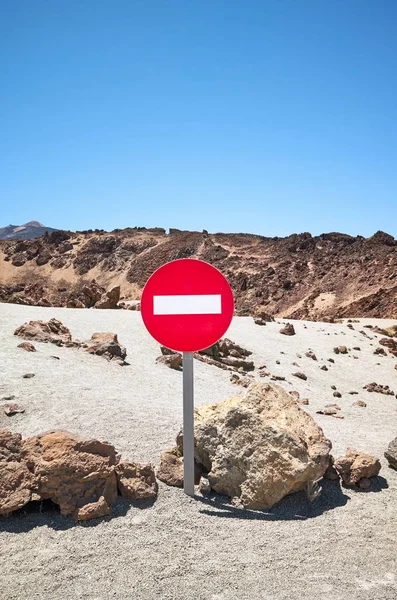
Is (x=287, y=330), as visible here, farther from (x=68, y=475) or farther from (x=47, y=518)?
(x=47, y=518)

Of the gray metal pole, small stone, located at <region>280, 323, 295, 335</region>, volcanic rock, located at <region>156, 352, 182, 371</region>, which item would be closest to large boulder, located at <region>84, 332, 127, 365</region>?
volcanic rock, located at <region>156, 352, 182, 371</region>

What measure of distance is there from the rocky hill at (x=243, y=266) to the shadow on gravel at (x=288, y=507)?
60.0 feet

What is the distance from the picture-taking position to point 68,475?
381 cm

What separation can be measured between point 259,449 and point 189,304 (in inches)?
53.4

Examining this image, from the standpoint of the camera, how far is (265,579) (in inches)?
121

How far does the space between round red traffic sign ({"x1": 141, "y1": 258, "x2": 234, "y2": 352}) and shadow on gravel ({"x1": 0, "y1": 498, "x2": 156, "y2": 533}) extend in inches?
51.8

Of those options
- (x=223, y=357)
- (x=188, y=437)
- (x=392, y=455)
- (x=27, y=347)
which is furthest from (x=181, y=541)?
(x=223, y=357)

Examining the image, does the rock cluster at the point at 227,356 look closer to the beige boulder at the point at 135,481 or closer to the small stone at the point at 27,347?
the small stone at the point at 27,347

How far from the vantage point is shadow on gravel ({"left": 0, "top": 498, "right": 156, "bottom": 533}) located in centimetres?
359

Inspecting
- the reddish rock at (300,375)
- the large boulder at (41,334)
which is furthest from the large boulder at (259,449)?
the reddish rock at (300,375)

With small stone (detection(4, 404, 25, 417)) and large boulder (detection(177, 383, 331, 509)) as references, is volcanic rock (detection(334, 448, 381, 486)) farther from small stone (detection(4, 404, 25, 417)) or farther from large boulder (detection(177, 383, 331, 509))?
small stone (detection(4, 404, 25, 417))

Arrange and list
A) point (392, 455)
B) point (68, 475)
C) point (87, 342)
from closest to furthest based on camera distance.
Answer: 1. point (68, 475)
2. point (392, 455)
3. point (87, 342)

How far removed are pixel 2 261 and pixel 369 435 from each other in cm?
5833

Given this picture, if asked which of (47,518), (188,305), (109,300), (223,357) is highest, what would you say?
(188,305)
